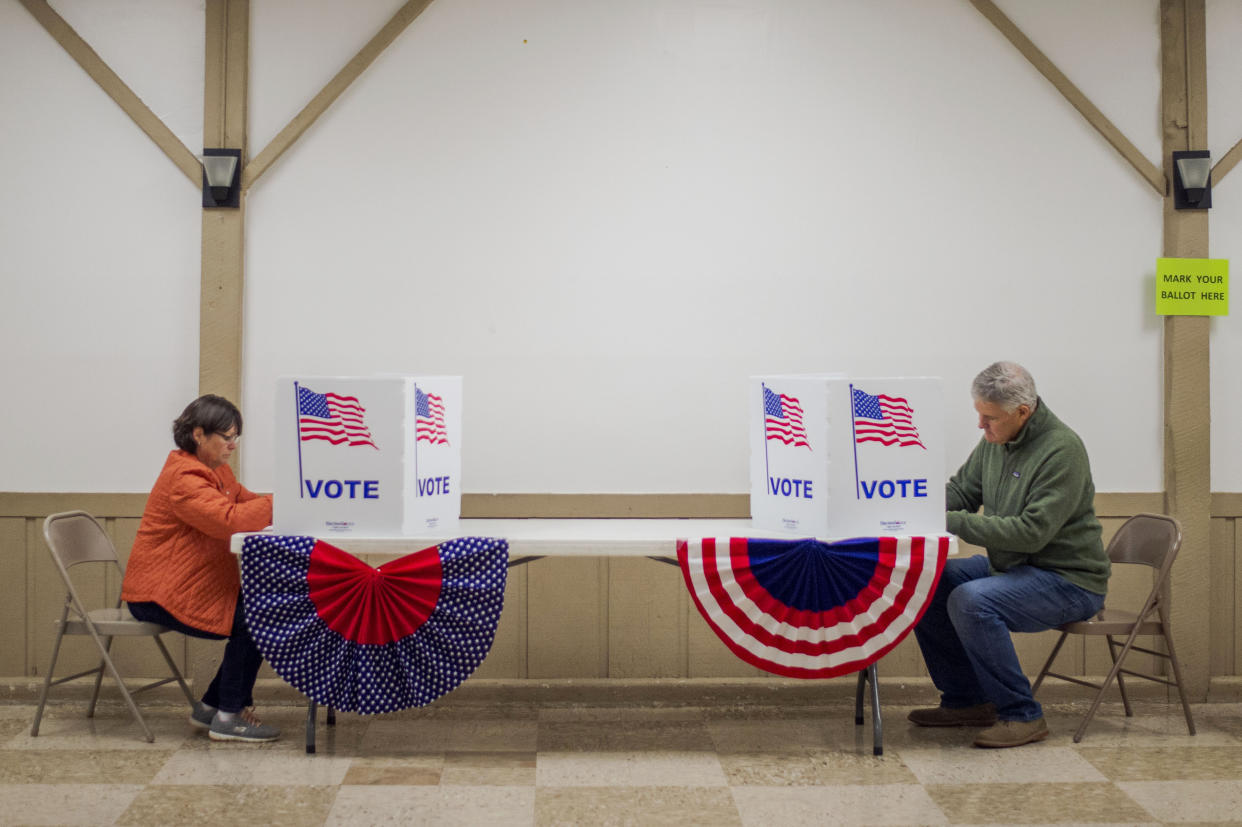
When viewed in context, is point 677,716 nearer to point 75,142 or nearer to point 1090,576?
point 1090,576

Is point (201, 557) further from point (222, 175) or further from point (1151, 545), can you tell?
point (1151, 545)

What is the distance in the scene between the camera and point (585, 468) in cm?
399

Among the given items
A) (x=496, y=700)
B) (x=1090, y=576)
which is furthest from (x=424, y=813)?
(x=1090, y=576)

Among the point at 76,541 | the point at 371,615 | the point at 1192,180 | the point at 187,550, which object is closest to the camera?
the point at 371,615

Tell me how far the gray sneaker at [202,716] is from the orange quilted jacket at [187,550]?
330 mm

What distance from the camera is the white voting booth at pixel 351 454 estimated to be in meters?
3.14

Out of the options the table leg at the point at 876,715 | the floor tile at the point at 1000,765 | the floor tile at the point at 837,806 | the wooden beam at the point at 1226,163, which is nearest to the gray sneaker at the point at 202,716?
the floor tile at the point at 837,806

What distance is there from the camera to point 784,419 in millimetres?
3322

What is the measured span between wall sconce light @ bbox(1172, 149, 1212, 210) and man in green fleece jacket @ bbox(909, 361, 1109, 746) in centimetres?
120

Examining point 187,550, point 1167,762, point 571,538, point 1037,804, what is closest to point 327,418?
point 187,550

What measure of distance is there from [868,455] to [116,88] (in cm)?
309

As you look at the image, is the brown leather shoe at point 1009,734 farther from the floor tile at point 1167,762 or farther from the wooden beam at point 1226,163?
the wooden beam at point 1226,163

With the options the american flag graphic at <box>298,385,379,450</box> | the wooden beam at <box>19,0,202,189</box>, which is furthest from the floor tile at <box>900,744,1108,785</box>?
the wooden beam at <box>19,0,202,189</box>

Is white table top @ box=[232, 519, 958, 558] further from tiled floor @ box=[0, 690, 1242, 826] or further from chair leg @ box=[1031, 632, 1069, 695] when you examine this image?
chair leg @ box=[1031, 632, 1069, 695]
